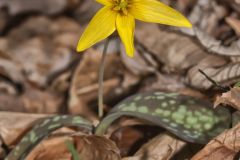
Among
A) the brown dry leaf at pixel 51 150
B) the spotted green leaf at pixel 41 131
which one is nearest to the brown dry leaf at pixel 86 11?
the brown dry leaf at pixel 51 150

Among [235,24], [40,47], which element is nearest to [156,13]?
[235,24]

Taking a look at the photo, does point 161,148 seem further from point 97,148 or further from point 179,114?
point 97,148

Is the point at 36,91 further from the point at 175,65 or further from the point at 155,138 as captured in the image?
the point at 155,138

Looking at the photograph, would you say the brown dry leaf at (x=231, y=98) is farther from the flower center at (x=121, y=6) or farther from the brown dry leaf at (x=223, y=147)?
the flower center at (x=121, y=6)

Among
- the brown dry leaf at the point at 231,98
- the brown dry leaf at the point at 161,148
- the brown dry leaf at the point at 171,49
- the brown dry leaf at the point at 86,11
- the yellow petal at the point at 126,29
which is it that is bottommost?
the brown dry leaf at the point at 161,148

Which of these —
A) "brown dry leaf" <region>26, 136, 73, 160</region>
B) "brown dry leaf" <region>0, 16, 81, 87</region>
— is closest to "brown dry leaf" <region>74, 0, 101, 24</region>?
"brown dry leaf" <region>0, 16, 81, 87</region>

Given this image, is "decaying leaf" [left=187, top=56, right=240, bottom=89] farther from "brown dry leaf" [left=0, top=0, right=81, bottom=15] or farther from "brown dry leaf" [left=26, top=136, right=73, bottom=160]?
"brown dry leaf" [left=0, top=0, right=81, bottom=15]

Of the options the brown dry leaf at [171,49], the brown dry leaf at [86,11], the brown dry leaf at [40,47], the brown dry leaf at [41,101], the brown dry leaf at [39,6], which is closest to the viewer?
the brown dry leaf at [171,49]
